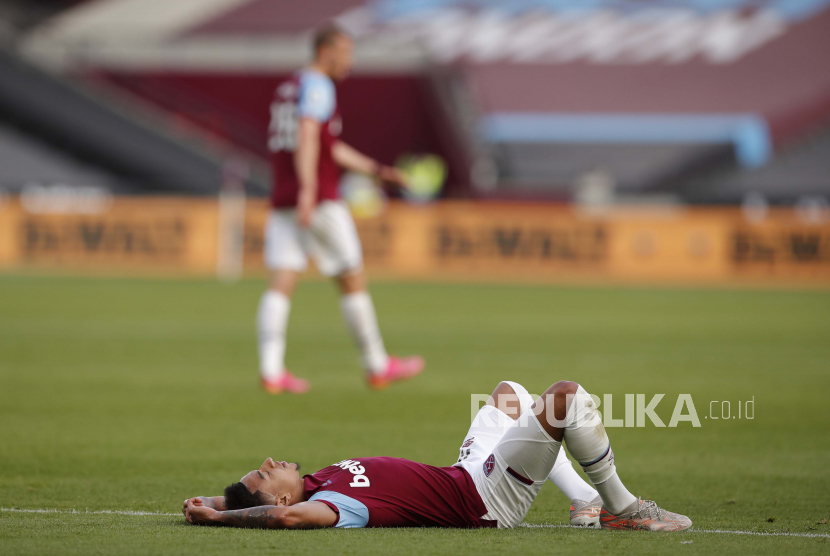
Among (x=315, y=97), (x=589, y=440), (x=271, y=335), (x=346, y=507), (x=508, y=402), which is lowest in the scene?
(x=346, y=507)

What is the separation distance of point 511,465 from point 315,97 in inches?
183

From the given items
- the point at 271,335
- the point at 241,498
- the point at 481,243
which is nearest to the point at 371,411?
the point at 271,335

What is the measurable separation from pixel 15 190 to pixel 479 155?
1267cm

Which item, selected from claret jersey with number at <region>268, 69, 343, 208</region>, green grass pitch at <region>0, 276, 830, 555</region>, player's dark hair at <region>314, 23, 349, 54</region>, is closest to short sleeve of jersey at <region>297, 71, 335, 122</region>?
claret jersey with number at <region>268, 69, 343, 208</region>

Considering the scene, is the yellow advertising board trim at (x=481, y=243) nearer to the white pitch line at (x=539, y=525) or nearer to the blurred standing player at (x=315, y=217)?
the blurred standing player at (x=315, y=217)

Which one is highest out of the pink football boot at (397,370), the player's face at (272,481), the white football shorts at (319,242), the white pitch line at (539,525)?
the white football shorts at (319,242)

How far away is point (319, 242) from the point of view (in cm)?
829

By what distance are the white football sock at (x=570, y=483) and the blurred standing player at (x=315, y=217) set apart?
150 inches

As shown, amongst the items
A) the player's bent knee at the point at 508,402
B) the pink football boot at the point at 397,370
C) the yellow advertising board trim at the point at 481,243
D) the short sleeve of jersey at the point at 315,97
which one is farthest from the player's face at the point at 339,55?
the yellow advertising board trim at the point at 481,243

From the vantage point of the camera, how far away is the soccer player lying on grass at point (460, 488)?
4.01 m

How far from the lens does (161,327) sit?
13.3 metres

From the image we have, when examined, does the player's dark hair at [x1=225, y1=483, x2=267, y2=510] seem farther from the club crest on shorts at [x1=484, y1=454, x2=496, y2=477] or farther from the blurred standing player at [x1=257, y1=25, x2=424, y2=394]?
the blurred standing player at [x1=257, y1=25, x2=424, y2=394]

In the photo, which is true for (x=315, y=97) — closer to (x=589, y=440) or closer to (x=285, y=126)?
(x=285, y=126)

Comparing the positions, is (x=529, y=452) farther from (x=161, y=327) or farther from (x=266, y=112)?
(x=266, y=112)
